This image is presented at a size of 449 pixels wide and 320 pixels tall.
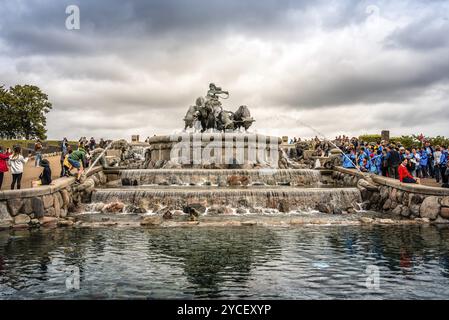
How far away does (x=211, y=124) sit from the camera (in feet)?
86.4

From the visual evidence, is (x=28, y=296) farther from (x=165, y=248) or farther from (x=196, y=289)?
(x=165, y=248)

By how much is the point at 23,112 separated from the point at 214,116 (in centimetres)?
4137

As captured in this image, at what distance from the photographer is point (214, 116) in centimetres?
2633

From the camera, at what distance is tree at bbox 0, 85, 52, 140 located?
57.1 m

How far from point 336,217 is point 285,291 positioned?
7.99 metres

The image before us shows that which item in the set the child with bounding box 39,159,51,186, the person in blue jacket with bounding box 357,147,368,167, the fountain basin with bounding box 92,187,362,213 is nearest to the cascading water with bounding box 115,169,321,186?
the person in blue jacket with bounding box 357,147,368,167

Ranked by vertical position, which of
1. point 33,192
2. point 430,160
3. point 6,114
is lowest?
point 33,192

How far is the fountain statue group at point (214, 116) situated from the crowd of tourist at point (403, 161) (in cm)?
688

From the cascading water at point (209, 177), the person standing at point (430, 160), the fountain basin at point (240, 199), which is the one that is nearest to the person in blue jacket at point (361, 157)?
the cascading water at point (209, 177)

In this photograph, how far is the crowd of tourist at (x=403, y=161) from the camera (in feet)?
54.1

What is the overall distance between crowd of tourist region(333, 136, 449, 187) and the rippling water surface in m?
5.59

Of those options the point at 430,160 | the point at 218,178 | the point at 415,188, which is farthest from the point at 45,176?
the point at 430,160

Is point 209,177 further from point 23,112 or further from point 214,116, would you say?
point 23,112
